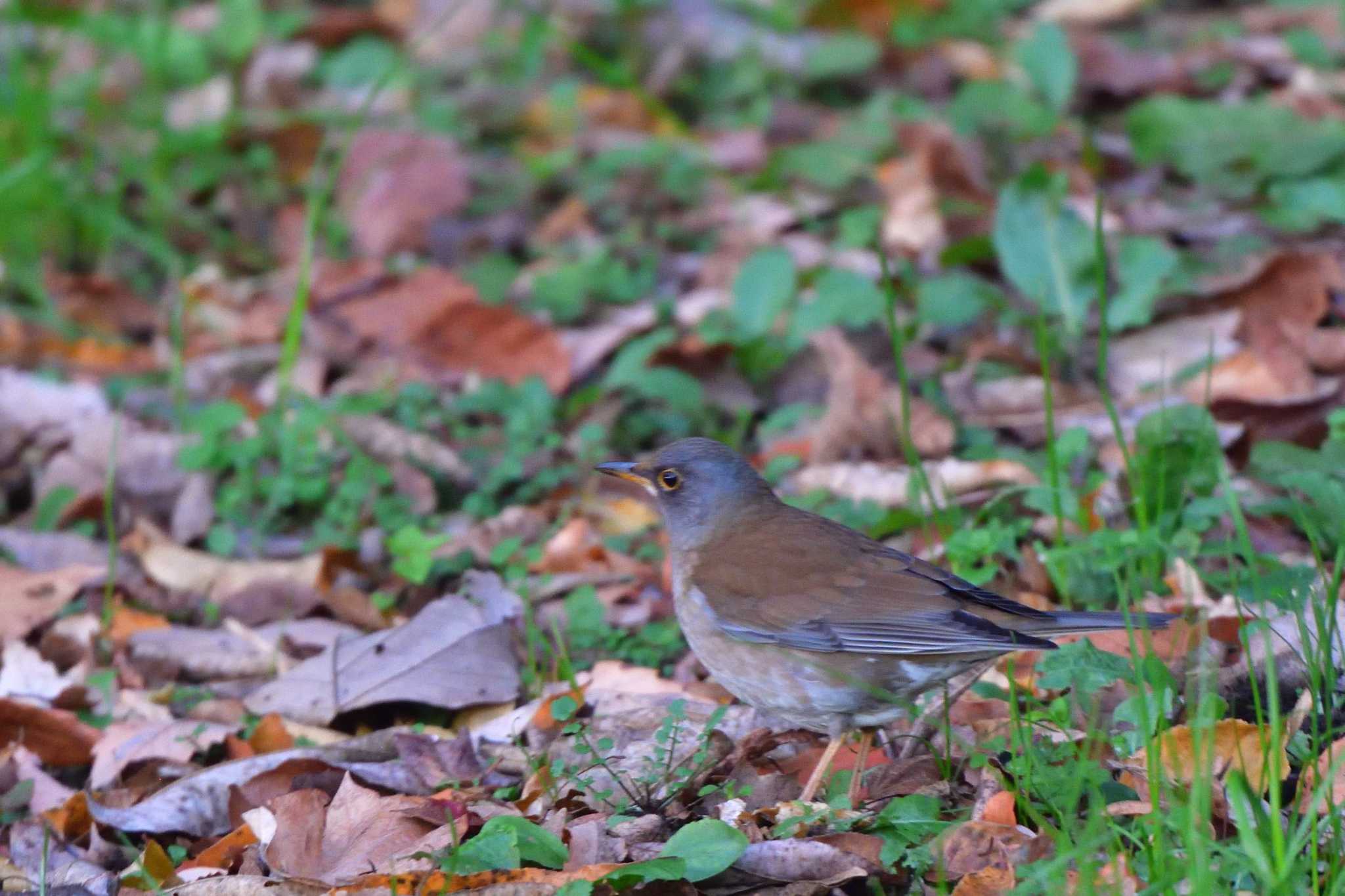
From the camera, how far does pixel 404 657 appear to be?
16.1 ft

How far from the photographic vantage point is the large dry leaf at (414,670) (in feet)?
15.8

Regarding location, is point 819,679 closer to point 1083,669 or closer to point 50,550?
point 1083,669

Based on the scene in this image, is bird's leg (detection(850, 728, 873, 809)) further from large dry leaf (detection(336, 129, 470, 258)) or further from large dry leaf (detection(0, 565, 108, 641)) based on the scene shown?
large dry leaf (detection(336, 129, 470, 258))

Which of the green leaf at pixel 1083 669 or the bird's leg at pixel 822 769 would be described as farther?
the bird's leg at pixel 822 769

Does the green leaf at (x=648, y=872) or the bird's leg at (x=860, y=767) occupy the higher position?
the green leaf at (x=648, y=872)

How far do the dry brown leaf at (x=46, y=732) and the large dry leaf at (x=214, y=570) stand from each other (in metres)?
0.96

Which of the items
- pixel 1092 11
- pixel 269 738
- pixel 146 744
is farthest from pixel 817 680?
pixel 1092 11

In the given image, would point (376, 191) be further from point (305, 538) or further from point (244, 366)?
point (305, 538)

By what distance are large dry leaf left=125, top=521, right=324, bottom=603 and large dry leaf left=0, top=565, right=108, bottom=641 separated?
0.21 m

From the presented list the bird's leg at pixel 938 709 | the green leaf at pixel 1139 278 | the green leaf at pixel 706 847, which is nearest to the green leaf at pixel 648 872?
the green leaf at pixel 706 847

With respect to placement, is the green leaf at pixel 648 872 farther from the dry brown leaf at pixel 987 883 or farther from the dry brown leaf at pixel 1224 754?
the dry brown leaf at pixel 1224 754

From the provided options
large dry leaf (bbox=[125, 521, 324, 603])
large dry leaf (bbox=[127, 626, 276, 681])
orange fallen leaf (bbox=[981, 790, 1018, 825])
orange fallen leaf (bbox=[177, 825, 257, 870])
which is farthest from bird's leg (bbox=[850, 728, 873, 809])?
large dry leaf (bbox=[125, 521, 324, 603])

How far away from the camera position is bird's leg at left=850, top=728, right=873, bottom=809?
12.8 feet

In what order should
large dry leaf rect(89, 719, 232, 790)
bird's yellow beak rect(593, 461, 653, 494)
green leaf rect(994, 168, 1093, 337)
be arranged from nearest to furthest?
1. large dry leaf rect(89, 719, 232, 790)
2. bird's yellow beak rect(593, 461, 653, 494)
3. green leaf rect(994, 168, 1093, 337)
